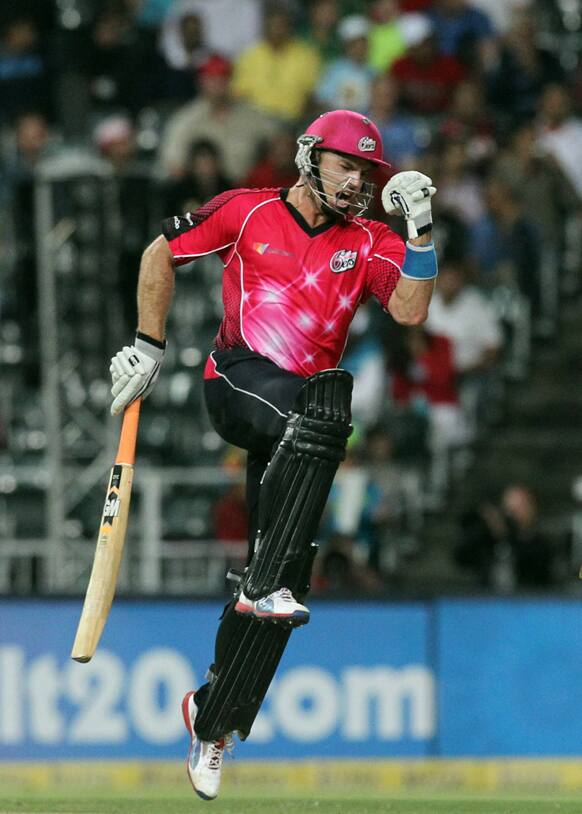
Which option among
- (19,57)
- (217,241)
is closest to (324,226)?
(217,241)

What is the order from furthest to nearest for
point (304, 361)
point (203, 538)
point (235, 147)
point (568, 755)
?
point (235, 147), point (203, 538), point (568, 755), point (304, 361)

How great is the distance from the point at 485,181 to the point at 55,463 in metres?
4.10

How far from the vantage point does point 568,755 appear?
36.8 ft

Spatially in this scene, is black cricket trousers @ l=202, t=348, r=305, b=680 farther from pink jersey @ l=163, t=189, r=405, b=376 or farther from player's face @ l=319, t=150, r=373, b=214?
player's face @ l=319, t=150, r=373, b=214

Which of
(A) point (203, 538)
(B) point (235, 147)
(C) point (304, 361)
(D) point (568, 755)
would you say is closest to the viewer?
(C) point (304, 361)

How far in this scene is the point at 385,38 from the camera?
48.2ft

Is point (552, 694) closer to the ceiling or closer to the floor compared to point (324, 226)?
closer to the floor

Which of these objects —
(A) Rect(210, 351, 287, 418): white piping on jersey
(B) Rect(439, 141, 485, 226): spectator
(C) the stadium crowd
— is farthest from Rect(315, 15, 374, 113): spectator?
(A) Rect(210, 351, 287, 418): white piping on jersey

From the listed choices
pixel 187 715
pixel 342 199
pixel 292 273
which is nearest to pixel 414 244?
pixel 342 199

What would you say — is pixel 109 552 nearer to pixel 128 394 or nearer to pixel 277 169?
pixel 128 394

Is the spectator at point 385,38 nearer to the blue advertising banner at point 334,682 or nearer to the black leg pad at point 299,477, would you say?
the blue advertising banner at point 334,682

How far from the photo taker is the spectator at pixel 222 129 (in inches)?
539

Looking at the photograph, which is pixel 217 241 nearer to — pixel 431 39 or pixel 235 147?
pixel 235 147

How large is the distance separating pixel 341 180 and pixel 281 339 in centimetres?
60
